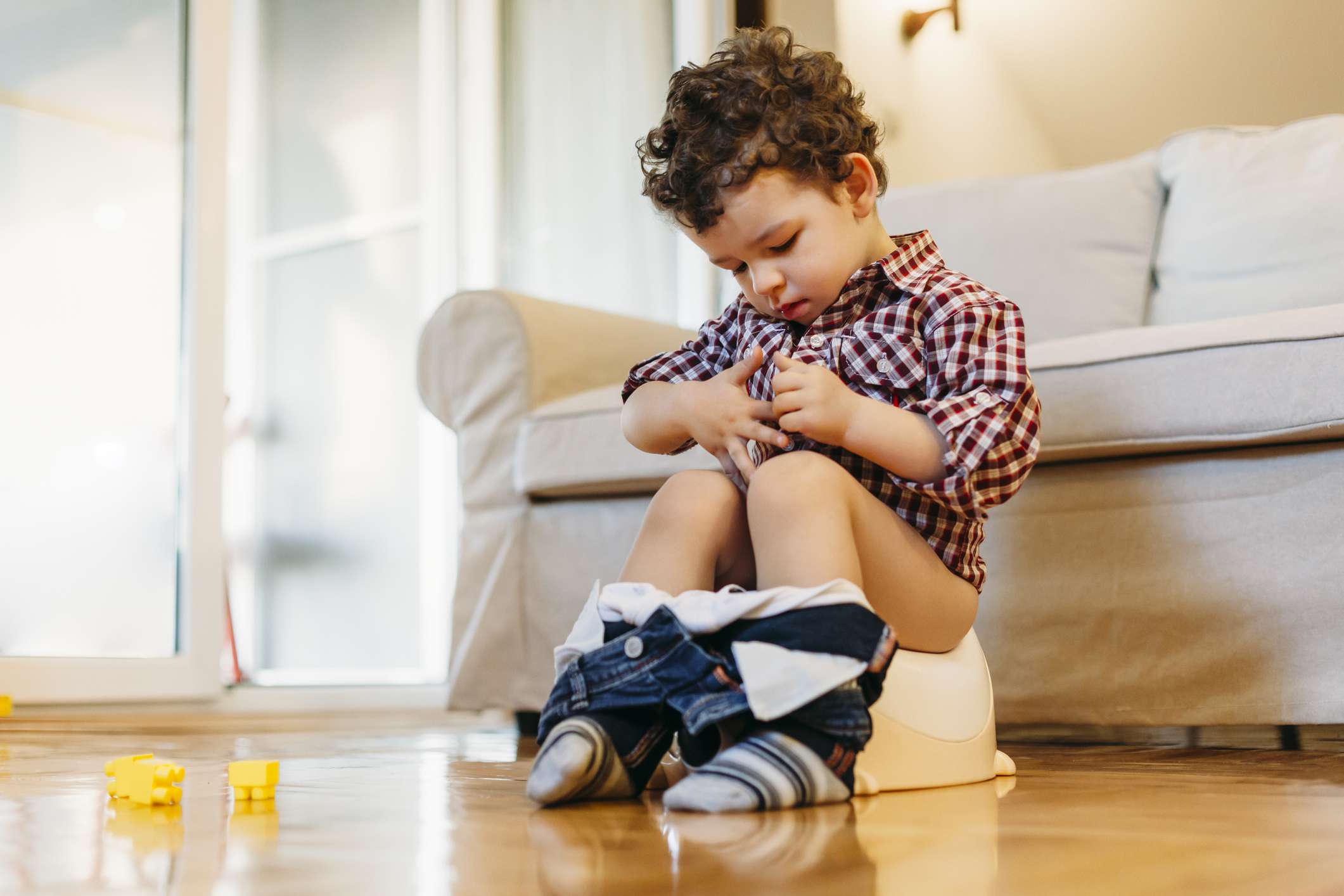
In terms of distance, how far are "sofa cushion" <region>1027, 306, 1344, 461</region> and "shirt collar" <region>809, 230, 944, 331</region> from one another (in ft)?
0.65

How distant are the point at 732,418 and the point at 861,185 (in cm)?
21

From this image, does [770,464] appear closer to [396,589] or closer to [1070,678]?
[1070,678]

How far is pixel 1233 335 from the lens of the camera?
3.87 ft

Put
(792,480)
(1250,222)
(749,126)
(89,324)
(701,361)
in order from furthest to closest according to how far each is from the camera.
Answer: (89,324) → (1250,222) → (701,361) → (749,126) → (792,480)

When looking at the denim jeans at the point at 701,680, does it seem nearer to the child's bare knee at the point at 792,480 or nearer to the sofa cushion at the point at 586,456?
the child's bare knee at the point at 792,480

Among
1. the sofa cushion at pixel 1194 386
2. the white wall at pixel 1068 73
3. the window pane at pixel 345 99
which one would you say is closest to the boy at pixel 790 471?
the sofa cushion at pixel 1194 386

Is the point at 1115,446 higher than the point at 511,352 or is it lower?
lower

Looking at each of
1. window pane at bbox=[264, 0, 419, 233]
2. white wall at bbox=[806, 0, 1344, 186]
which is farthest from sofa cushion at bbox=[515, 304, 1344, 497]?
window pane at bbox=[264, 0, 419, 233]

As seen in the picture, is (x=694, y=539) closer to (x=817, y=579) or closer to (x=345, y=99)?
(x=817, y=579)

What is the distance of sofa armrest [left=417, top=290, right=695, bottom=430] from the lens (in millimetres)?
1695

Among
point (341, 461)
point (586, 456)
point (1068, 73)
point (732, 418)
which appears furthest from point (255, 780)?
point (1068, 73)

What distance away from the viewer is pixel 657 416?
1.04 metres

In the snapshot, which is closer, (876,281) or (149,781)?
(149,781)

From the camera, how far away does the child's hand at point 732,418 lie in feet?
3.10
